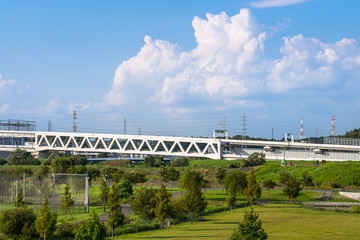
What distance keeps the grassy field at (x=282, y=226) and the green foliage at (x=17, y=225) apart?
6775 mm

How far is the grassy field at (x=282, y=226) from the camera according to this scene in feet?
105

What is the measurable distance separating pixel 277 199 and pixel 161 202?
23777 millimetres

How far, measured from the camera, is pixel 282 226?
117 ft

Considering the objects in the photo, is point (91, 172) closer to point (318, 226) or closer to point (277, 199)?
point (277, 199)

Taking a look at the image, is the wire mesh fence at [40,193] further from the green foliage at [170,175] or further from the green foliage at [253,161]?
the green foliage at [253,161]

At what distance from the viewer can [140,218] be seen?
4150 centimetres

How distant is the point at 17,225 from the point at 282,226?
21.0 m

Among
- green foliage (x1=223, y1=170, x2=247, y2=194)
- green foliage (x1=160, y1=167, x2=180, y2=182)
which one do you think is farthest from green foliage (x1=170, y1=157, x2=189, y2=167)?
green foliage (x1=223, y1=170, x2=247, y2=194)

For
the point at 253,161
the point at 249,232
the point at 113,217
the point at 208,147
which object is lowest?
the point at 113,217

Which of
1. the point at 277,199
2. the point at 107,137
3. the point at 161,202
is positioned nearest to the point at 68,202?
the point at 161,202

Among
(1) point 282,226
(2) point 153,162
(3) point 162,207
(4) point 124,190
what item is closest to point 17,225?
(3) point 162,207

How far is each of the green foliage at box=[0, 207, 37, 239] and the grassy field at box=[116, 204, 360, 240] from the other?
678 centimetres

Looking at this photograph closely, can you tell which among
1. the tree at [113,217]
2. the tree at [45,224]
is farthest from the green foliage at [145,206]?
the tree at [45,224]

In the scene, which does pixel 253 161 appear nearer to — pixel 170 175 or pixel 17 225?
pixel 170 175
